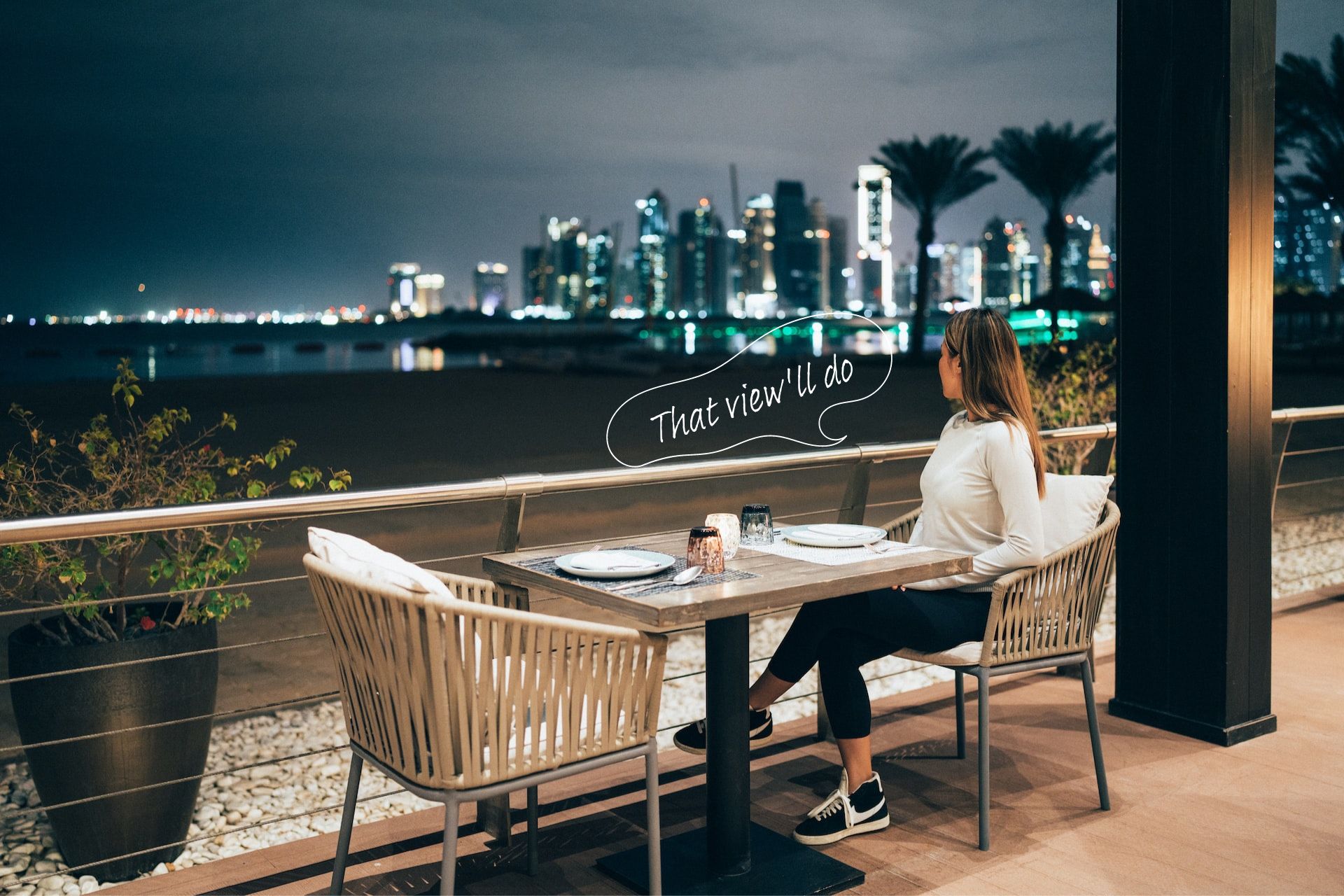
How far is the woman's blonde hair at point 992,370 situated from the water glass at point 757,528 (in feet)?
2.02

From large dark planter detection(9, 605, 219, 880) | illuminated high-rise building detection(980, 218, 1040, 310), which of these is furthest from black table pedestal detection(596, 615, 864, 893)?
illuminated high-rise building detection(980, 218, 1040, 310)

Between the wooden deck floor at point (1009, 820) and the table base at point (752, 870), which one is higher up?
the table base at point (752, 870)

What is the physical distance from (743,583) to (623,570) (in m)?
0.26

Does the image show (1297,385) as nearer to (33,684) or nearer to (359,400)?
(359,400)

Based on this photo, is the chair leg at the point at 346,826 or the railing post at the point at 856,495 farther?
the railing post at the point at 856,495

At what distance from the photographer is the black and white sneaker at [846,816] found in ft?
8.95

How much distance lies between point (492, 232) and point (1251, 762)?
29.1m

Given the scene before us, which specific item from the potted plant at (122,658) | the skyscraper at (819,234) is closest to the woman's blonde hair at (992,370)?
the potted plant at (122,658)

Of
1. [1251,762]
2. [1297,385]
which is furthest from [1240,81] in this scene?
[1297,385]

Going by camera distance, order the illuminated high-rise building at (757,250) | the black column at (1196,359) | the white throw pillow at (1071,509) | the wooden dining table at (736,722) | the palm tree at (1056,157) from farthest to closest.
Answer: the palm tree at (1056,157) < the illuminated high-rise building at (757,250) < the black column at (1196,359) < the white throw pillow at (1071,509) < the wooden dining table at (736,722)

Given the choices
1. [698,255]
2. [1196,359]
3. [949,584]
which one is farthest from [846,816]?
[698,255]

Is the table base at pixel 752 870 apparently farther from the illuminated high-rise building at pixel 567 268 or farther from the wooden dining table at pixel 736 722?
the illuminated high-rise building at pixel 567 268

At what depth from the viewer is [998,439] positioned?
9.02ft

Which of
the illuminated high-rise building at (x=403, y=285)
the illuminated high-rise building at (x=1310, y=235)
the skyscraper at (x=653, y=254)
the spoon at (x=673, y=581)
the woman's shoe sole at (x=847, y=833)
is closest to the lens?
the spoon at (x=673, y=581)
